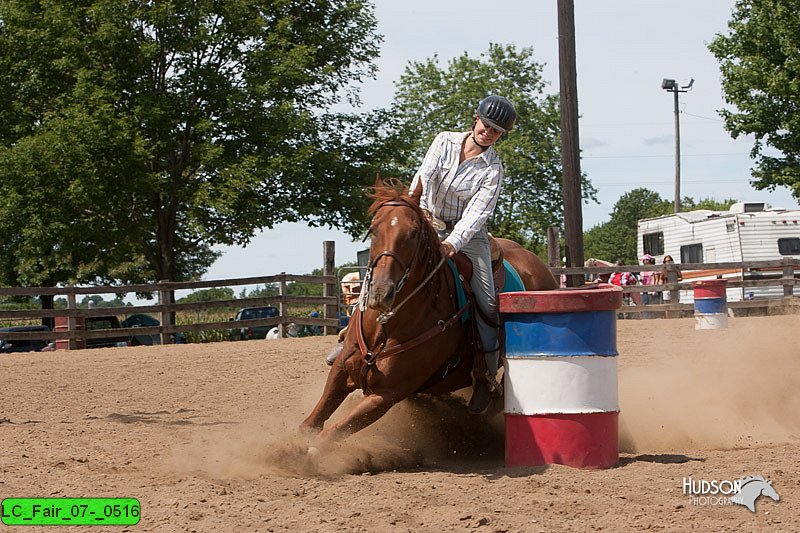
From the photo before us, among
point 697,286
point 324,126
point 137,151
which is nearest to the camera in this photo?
point 697,286

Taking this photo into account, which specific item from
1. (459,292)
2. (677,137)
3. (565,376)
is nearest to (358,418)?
(459,292)

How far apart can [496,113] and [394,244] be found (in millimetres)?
1318

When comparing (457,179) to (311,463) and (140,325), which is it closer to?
(311,463)

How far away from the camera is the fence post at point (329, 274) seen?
1983 cm

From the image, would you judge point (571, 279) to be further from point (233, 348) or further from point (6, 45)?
point (6, 45)

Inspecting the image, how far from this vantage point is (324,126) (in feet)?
93.2

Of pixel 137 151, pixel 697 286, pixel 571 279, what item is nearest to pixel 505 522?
pixel 571 279

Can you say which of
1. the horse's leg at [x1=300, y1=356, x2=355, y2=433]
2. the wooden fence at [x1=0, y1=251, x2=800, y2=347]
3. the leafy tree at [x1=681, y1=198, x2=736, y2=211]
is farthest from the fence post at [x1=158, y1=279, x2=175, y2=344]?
the leafy tree at [x1=681, y1=198, x2=736, y2=211]

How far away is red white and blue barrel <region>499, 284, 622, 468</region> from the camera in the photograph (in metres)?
5.67

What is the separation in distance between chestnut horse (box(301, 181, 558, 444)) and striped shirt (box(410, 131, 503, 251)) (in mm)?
356

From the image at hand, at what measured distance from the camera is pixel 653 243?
1202 inches

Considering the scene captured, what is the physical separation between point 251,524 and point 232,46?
77.1 feet

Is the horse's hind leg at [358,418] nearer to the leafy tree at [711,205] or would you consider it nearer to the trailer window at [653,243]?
the trailer window at [653,243]

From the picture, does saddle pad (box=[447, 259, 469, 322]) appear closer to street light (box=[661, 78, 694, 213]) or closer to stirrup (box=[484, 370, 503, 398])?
stirrup (box=[484, 370, 503, 398])
